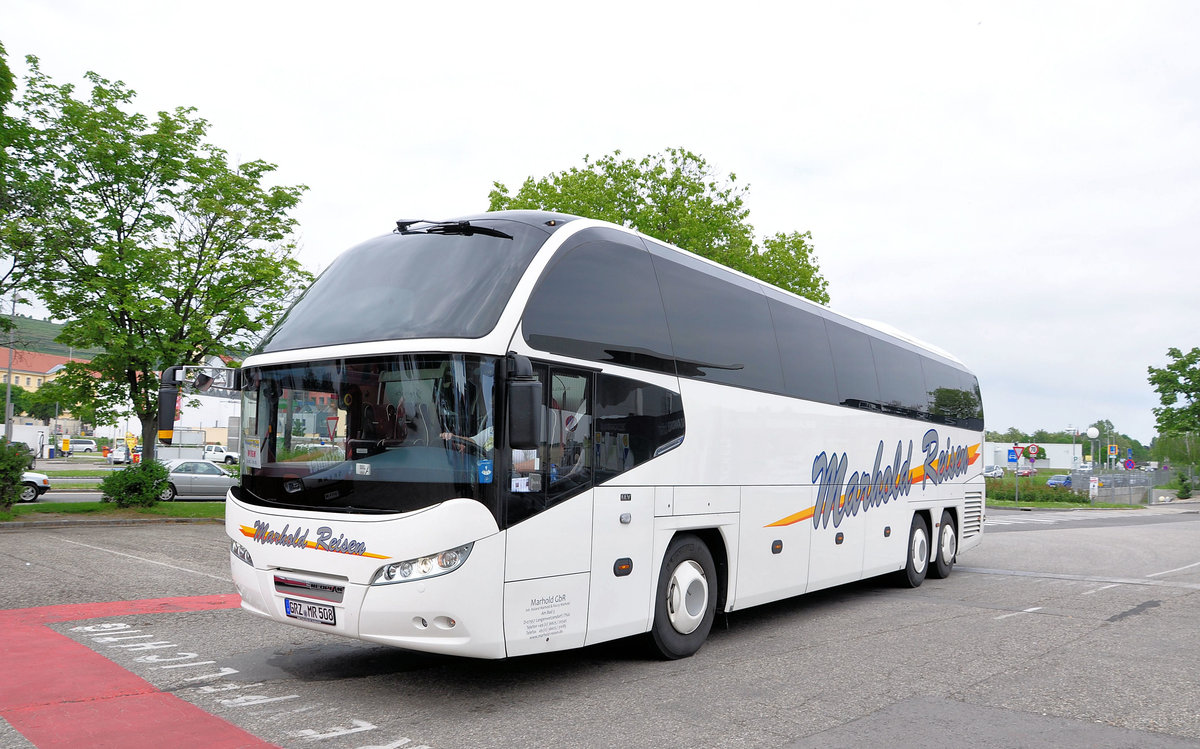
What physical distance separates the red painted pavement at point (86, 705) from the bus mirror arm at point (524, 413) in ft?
7.81

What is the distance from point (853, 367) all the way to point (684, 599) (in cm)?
498

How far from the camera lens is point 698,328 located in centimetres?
832

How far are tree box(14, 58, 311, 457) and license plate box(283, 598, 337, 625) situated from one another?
1606 centimetres

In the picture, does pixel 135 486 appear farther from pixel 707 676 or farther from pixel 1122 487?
pixel 1122 487

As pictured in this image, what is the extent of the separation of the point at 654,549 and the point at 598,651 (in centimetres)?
140

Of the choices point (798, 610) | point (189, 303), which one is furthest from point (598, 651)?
point (189, 303)

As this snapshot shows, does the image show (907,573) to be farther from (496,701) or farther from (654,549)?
(496,701)

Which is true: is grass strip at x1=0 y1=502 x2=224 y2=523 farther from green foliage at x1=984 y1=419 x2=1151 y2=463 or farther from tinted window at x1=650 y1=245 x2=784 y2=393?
green foliage at x1=984 y1=419 x2=1151 y2=463

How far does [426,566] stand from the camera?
18.9ft

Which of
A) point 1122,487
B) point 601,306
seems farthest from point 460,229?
point 1122,487

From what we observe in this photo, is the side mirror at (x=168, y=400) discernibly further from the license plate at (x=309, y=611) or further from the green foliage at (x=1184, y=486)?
the green foliage at (x=1184, y=486)

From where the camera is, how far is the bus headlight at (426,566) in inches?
226

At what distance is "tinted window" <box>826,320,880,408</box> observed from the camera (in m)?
11.1

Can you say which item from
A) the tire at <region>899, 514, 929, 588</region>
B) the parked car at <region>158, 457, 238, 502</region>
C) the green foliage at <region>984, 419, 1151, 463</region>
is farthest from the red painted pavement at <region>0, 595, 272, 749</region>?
the green foliage at <region>984, 419, 1151, 463</region>
